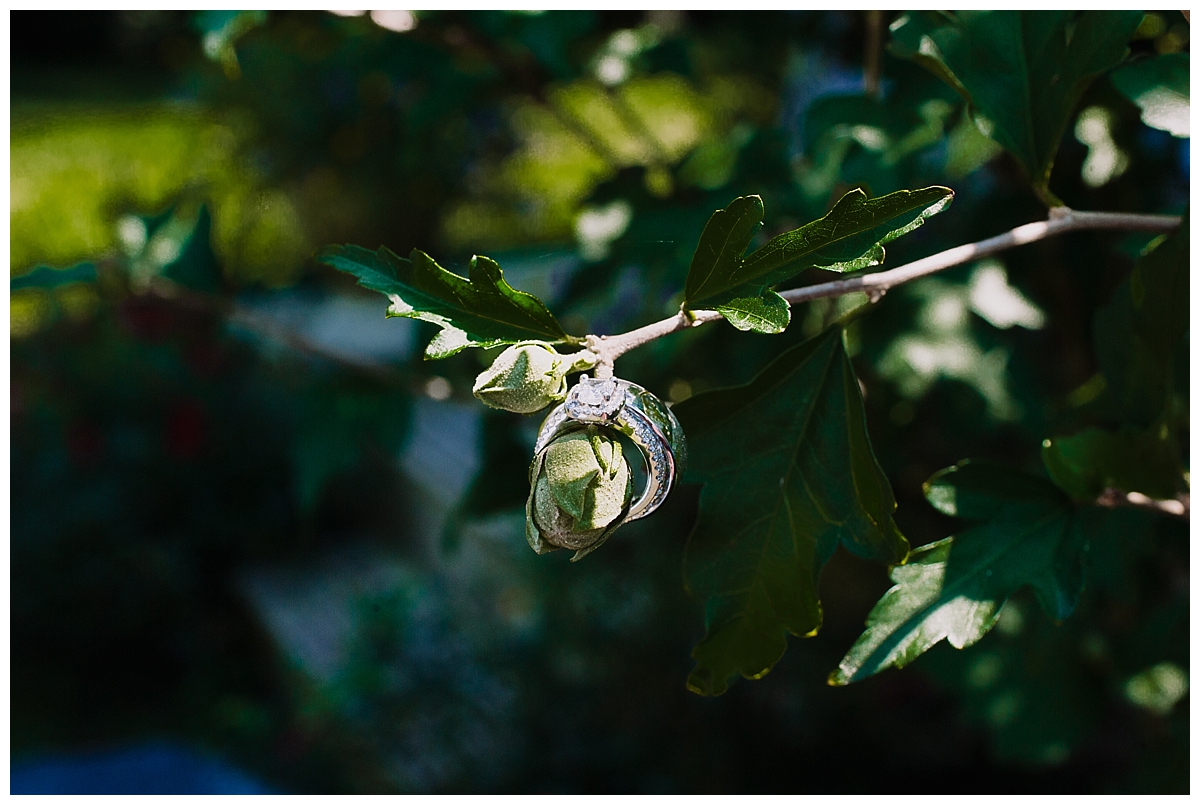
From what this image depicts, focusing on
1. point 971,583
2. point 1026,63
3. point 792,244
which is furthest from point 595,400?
point 1026,63

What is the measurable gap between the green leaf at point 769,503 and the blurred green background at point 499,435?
337 millimetres

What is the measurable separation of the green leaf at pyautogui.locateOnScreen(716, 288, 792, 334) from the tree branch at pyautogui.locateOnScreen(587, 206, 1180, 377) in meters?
0.01

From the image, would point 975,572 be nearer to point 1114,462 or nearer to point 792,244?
point 1114,462

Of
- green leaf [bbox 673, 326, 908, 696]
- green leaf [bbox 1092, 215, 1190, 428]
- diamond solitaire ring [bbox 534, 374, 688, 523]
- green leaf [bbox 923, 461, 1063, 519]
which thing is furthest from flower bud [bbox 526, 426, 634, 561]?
green leaf [bbox 1092, 215, 1190, 428]

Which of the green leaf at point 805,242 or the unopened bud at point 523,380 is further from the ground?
the green leaf at point 805,242

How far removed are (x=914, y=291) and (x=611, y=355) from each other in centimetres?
72

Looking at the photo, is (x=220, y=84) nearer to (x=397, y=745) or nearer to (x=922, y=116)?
(x=397, y=745)

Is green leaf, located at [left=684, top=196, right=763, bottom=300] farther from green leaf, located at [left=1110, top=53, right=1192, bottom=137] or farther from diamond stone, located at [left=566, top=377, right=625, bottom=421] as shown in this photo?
green leaf, located at [left=1110, top=53, right=1192, bottom=137]

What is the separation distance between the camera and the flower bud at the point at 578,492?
45 cm

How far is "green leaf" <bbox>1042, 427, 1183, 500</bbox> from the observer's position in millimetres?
686

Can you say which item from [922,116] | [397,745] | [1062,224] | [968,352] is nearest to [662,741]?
[397,745]

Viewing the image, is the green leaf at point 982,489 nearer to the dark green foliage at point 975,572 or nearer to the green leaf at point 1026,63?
the dark green foliage at point 975,572

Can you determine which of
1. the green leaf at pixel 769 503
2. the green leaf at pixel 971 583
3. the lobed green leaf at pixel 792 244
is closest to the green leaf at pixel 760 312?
the lobed green leaf at pixel 792 244

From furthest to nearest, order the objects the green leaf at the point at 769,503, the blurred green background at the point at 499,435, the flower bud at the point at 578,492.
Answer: the blurred green background at the point at 499,435 → the green leaf at the point at 769,503 → the flower bud at the point at 578,492
